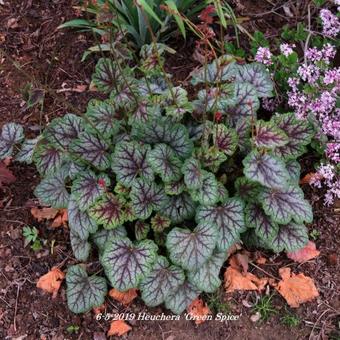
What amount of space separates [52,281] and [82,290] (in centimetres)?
23

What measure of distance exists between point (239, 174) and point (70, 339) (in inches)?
44.7

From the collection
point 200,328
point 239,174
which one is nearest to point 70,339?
point 200,328

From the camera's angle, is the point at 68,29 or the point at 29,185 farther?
the point at 68,29

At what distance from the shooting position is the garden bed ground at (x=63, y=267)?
258 centimetres

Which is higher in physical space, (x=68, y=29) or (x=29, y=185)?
(x=68, y=29)

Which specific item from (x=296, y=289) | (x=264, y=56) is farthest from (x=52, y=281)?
(x=264, y=56)

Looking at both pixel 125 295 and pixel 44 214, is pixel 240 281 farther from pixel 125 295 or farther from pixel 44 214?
pixel 44 214

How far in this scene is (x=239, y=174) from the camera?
2639mm

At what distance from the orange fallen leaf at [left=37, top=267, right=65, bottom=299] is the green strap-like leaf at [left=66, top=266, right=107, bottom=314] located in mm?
141

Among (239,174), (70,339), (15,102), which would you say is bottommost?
(70,339)

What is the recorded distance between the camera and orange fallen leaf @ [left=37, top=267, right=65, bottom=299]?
105 inches

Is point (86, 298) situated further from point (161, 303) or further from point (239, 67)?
point (239, 67)

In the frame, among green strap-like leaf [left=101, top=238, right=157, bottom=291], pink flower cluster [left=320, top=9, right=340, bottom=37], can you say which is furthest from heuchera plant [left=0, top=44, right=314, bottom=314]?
pink flower cluster [left=320, top=9, right=340, bottom=37]

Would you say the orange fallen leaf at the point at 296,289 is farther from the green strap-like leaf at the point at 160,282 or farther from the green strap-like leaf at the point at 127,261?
the green strap-like leaf at the point at 127,261
